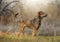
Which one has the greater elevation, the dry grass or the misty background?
the misty background

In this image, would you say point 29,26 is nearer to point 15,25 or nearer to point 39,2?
point 15,25

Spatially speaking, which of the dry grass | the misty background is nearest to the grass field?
the dry grass

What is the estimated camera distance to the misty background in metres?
4.52

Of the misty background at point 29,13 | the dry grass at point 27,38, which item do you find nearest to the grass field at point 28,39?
the dry grass at point 27,38

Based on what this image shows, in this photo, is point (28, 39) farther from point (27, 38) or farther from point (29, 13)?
point (29, 13)

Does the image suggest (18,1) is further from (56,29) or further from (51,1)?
(56,29)

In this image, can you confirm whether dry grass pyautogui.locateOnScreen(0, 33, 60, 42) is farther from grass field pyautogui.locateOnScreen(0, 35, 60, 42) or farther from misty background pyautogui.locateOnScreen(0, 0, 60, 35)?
misty background pyautogui.locateOnScreen(0, 0, 60, 35)

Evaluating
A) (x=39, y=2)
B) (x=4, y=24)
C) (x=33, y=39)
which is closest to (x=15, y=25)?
(x=4, y=24)

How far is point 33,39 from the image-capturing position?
4.54 m

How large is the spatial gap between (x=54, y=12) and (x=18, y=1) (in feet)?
3.34

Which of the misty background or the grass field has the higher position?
the misty background

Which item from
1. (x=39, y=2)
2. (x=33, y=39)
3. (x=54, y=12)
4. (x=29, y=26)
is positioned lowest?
(x=33, y=39)

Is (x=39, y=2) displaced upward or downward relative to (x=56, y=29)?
upward

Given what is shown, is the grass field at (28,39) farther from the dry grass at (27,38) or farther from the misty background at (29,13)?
the misty background at (29,13)
